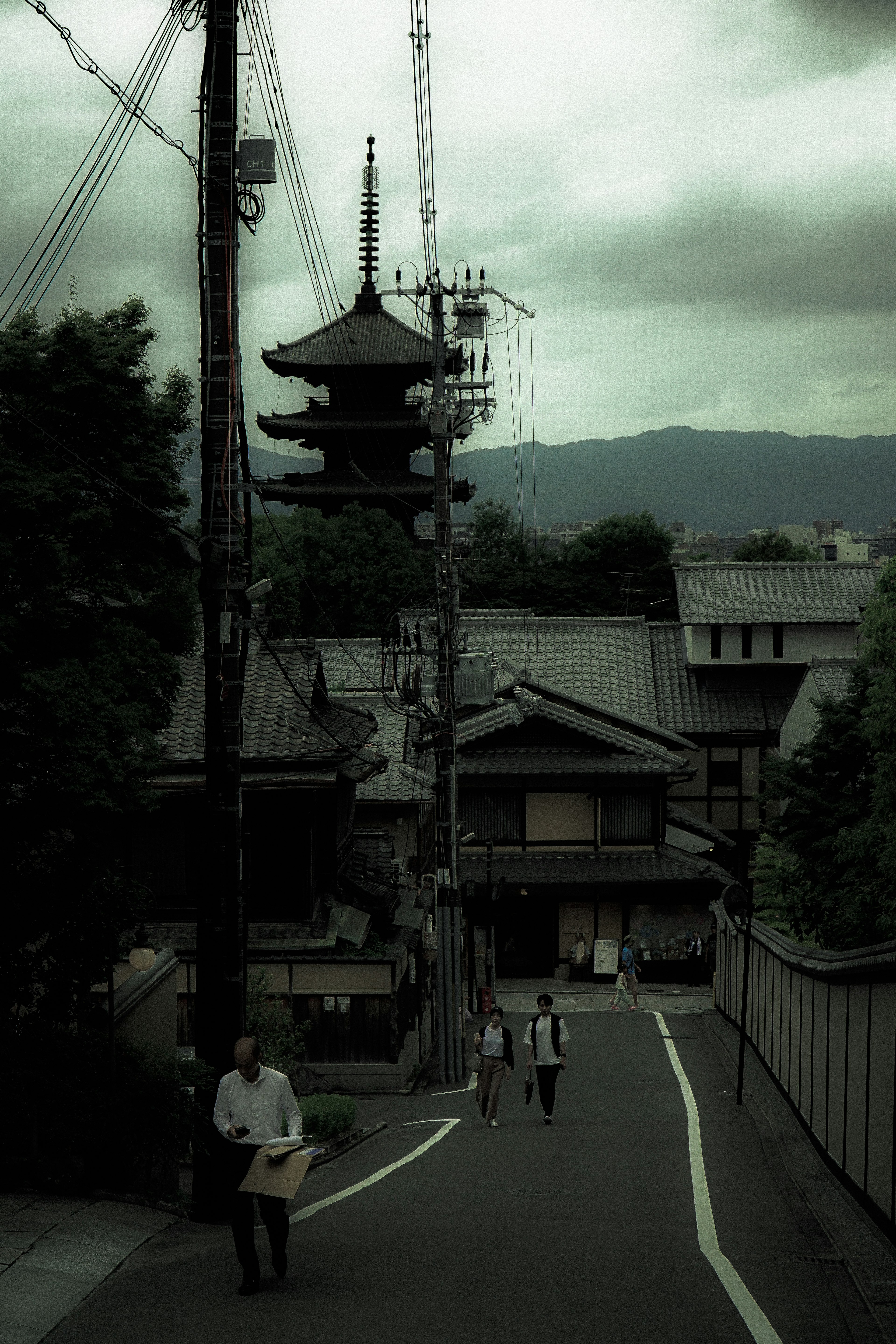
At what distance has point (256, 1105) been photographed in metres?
7.87

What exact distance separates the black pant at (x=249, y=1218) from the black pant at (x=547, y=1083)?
359 inches

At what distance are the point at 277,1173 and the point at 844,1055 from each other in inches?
229

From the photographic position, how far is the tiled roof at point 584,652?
52.6 metres

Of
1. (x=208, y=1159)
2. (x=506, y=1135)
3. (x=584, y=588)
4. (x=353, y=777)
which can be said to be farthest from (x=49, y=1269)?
(x=584, y=588)

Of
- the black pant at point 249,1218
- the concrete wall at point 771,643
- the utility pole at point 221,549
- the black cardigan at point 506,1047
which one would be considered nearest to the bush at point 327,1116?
the black cardigan at point 506,1047

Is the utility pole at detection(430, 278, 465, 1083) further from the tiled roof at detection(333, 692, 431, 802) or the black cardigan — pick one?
the tiled roof at detection(333, 692, 431, 802)

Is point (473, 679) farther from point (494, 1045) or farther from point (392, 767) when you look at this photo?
point (392, 767)

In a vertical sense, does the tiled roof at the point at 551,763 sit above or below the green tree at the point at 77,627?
below

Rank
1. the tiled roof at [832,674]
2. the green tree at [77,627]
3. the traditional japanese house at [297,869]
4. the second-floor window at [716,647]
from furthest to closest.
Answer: the second-floor window at [716,647], the tiled roof at [832,674], the traditional japanese house at [297,869], the green tree at [77,627]

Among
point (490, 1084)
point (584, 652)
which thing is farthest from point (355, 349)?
point (490, 1084)

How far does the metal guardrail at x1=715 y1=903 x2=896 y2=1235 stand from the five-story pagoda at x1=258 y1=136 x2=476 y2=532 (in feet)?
159

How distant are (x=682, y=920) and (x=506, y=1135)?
25.2m

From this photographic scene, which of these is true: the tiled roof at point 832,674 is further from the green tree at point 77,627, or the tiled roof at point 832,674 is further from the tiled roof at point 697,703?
the green tree at point 77,627

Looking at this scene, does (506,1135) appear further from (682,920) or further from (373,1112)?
(682,920)
